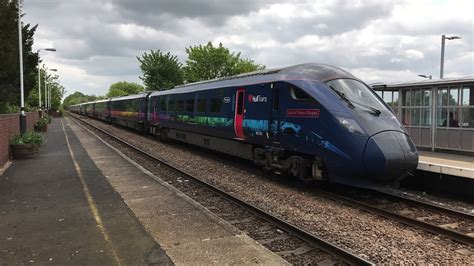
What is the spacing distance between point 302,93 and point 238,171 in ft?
13.6

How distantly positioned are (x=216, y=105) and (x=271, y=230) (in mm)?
8442

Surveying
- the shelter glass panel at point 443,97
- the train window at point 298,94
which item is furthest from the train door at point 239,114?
the shelter glass panel at point 443,97

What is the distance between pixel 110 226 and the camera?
274 inches

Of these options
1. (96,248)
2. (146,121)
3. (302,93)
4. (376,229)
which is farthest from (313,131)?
(146,121)

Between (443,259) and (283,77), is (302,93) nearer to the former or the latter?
(283,77)

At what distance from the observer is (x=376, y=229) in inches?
284

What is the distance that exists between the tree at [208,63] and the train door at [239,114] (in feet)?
156

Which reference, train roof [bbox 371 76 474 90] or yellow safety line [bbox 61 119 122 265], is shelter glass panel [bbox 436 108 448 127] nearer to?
train roof [bbox 371 76 474 90]

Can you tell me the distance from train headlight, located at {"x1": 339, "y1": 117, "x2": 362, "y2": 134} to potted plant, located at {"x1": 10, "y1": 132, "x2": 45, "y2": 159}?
12.0m

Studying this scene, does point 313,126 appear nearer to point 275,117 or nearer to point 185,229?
point 275,117

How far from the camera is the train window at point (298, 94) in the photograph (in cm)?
1001

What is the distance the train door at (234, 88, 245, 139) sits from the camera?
1303 cm

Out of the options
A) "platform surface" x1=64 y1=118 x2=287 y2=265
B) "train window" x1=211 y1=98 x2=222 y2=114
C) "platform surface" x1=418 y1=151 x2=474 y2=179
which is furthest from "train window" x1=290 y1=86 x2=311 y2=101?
"train window" x1=211 y1=98 x2=222 y2=114

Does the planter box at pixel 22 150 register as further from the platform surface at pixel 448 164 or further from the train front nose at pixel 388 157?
the platform surface at pixel 448 164
